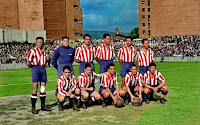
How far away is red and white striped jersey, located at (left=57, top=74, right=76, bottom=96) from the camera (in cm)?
640

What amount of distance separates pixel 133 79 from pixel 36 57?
316 centimetres

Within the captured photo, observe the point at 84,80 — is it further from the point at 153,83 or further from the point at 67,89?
the point at 153,83

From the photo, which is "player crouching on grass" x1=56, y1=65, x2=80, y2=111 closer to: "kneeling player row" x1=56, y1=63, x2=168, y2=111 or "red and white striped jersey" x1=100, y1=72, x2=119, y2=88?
"kneeling player row" x1=56, y1=63, x2=168, y2=111

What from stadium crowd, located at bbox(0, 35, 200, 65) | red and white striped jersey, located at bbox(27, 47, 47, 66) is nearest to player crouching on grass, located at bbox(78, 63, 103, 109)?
red and white striped jersey, located at bbox(27, 47, 47, 66)

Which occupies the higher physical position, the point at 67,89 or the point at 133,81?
the point at 133,81

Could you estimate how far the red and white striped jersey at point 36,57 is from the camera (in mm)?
6316

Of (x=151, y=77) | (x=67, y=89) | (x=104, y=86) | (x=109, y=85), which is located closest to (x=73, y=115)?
(x=67, y=89)

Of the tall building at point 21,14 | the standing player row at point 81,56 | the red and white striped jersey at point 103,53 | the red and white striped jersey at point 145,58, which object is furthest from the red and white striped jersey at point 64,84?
the tall building at point 21,14

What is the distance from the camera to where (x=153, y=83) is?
287 inches

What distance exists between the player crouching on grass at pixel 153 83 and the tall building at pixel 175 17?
50.9m

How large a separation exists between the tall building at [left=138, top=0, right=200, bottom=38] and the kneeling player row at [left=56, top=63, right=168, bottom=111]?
51.1 m

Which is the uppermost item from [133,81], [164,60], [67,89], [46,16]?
[46,16]

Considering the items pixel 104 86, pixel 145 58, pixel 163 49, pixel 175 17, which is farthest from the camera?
pixel 175 17

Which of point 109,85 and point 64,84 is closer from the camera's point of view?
point 64,84
